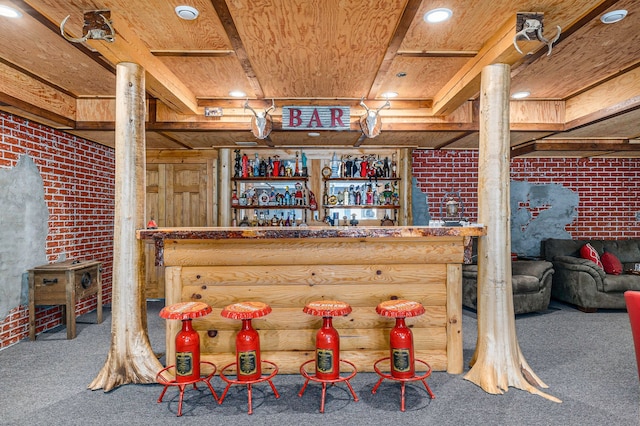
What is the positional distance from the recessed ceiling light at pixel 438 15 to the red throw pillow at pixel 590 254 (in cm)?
446

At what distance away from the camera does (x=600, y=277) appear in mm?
5055

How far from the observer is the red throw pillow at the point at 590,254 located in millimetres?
5410

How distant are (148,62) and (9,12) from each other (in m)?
0.90

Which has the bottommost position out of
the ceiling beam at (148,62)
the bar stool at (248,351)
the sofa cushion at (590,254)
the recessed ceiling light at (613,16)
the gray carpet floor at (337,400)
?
the gray carpet floor at (337,400)

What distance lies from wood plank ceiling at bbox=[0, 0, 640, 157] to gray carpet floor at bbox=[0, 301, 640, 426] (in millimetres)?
2402

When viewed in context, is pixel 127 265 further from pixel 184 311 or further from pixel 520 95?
pixel 520 95

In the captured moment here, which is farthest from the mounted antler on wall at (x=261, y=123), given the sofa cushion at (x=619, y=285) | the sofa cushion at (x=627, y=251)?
the sofa cushion at (x=627, y=251)

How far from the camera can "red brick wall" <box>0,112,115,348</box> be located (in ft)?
13.0

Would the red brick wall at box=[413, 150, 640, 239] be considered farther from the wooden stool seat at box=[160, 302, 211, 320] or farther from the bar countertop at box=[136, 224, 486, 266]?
the wooden stool seat at box=[160, 302, 211, 320]

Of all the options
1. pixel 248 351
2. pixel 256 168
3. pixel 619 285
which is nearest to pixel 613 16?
pixel 248 351

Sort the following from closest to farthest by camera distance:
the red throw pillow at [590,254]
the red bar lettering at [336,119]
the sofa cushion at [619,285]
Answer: the red bar lettering at [336,119]
the sofa cushion at [619,285]
the red throw pillow at [590,254]

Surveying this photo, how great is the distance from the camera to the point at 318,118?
4508 mm

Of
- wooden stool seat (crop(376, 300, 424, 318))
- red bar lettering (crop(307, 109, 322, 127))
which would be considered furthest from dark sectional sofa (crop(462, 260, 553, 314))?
red bar lettering (crop(307, 109, 322, 127))

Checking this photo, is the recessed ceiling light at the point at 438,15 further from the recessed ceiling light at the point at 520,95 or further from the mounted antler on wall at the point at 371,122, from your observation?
the recessed ceiling light at the point at 520,95
